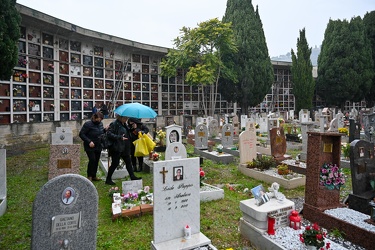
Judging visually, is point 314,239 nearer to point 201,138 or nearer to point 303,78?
point 201,138

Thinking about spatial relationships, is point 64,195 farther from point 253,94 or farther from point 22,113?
point 253,94

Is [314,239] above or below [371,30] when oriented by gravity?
below

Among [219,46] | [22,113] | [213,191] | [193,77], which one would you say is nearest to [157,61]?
[193,77]

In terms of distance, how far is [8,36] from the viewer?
7.35 meters

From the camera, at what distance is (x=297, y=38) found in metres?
24.7

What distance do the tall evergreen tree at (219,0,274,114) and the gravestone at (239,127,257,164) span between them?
13.2m

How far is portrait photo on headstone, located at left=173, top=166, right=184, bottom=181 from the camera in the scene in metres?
3.36

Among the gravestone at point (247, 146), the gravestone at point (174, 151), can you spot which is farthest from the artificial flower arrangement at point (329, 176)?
the gravestone at point (247, 146)

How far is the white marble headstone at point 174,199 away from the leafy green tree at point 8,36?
649 centimetres

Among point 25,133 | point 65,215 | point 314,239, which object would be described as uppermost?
point 25,133

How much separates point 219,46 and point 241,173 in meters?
13.4

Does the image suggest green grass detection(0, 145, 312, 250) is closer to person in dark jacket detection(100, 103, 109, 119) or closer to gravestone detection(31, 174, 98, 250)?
gravestone detection(31, 174, 98, 250)

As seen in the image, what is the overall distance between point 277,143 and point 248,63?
14.1 meters

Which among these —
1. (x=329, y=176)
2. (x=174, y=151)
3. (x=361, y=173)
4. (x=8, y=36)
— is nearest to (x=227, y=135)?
(x=174, y=151)
